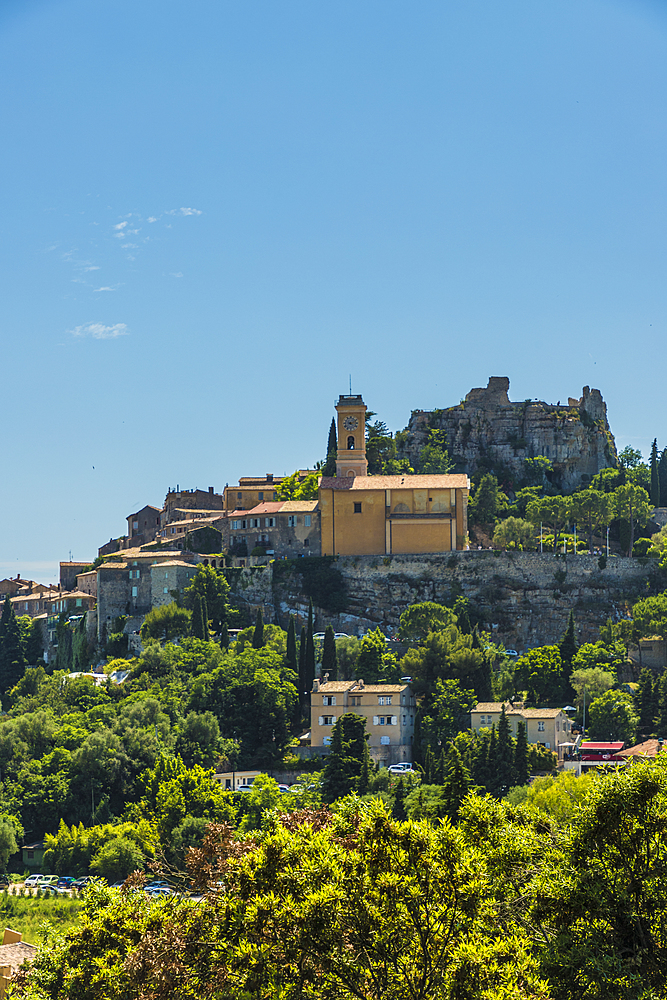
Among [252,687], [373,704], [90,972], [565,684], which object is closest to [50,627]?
[252,687]

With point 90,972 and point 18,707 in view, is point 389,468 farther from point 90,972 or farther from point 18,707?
point 90,972

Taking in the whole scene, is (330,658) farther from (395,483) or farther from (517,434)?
(517,434)

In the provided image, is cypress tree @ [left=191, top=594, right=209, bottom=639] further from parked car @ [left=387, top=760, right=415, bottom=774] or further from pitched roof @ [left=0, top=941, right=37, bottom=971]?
pitched roof @ [left=0, top=941, right=37, bottom=971]

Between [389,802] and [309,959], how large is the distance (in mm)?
34623

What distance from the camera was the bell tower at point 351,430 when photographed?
9731 centimetres

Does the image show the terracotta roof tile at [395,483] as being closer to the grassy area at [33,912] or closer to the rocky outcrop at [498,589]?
the rocky outcrop at [498,589]

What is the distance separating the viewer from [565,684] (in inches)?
2938

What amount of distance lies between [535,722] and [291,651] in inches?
675

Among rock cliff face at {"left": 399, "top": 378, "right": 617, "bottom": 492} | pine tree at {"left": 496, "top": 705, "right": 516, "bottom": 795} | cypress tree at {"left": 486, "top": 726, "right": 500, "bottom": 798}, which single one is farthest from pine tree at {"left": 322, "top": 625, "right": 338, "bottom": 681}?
rock cliff face at {"left": 399, "top": 378, "right": 617, "bottom": 492}

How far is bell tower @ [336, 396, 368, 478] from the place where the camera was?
319 ft

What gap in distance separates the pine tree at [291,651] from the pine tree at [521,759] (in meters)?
18.5

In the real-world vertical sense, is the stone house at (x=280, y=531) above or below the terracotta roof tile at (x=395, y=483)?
below

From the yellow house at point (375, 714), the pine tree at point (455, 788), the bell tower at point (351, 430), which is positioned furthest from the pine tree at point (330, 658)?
the bell tower at point (351, 430)

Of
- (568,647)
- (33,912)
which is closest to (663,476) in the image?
(568,647)
